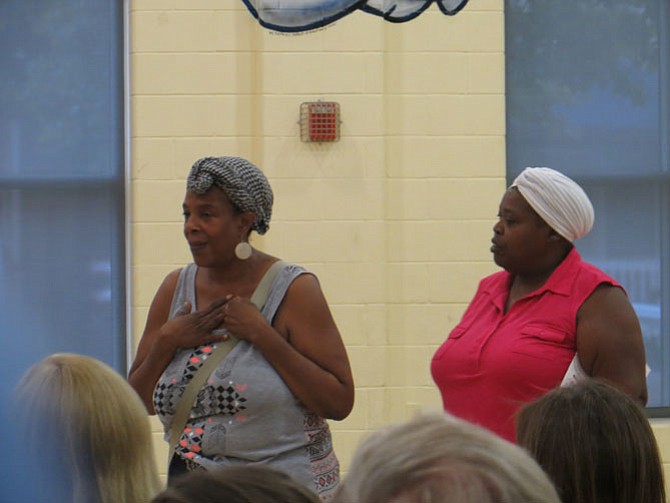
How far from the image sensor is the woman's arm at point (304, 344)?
3127 millimetres

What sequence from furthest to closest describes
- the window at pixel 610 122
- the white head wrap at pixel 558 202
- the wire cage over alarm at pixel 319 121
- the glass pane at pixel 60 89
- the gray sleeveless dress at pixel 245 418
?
the window at pixel 610 122
the glass pane at pixel 60 89
the wire cage over alarm at pixel 319 121
the white head wrap at pixel 558 202
the gray sleeveless dress at pixel 245 418

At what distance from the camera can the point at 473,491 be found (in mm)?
1249

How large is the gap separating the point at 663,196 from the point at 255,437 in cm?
310

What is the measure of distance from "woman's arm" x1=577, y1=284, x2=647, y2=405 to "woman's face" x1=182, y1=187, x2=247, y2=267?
39.0 inches

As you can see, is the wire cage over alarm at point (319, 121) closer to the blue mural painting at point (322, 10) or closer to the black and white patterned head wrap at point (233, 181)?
the blue mural painting at point (322, 10)

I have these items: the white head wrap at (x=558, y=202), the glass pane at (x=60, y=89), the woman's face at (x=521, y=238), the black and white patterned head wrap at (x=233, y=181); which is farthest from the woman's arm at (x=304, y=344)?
the glass pane at (x=60, y=89)

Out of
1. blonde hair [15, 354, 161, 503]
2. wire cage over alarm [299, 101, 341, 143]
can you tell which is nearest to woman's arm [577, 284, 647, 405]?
blonde hair [15, 354, 161, 503]

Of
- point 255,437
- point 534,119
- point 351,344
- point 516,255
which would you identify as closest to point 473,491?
point 255,437

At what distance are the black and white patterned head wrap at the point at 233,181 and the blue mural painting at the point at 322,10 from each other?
1.97 meters

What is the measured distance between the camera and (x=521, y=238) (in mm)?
3420

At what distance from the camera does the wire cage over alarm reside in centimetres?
505

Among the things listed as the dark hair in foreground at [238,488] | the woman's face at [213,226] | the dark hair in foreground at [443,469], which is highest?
the woman's face at [213,226]

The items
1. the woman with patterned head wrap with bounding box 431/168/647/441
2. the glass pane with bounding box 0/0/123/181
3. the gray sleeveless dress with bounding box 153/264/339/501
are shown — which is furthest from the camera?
the glass pane with bounding box 0/0/123/181

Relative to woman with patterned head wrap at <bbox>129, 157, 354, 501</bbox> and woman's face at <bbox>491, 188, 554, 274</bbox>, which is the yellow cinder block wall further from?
woman with patterned head wrap at <bbox>129, 157, 354, 501</bbox>
